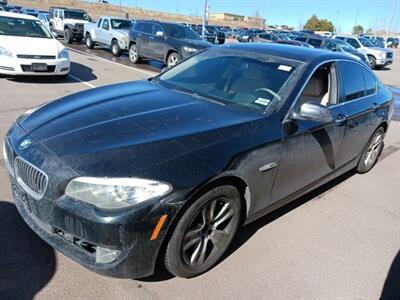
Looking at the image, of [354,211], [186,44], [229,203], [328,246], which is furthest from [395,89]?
[229,203]

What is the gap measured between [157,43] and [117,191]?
13.5m

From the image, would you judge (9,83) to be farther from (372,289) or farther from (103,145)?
(372,289)

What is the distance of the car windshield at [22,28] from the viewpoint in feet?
32.6

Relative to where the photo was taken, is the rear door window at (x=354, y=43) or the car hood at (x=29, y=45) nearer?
the car hood at (x=29, y=45)

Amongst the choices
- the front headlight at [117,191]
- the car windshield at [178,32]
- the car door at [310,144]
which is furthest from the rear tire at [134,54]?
the front headlight at [117,191]

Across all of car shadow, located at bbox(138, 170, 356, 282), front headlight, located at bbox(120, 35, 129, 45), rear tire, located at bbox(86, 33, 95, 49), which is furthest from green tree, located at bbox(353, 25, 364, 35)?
Result: car shadow, located at bbox(138, 170, 356, 282)

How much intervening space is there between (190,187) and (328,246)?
5.90 ft

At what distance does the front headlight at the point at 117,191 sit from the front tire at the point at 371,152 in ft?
12.3

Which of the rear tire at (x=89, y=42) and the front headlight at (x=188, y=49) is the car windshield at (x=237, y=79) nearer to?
the front headlight at (x=188, y=49)

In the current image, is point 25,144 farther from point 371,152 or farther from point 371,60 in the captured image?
point 371,60

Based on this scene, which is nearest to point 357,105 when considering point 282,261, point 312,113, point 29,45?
point 312,113

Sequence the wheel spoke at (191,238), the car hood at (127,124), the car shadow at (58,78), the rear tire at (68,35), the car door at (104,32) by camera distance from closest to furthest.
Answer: the car hood at (127,124) < the wheel spoke at (191,238) < the car shadow at (58,78) < the car door at (104,32) < the rear tire at (68,35)

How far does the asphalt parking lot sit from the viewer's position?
9.09 feet

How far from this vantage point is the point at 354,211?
441cm
